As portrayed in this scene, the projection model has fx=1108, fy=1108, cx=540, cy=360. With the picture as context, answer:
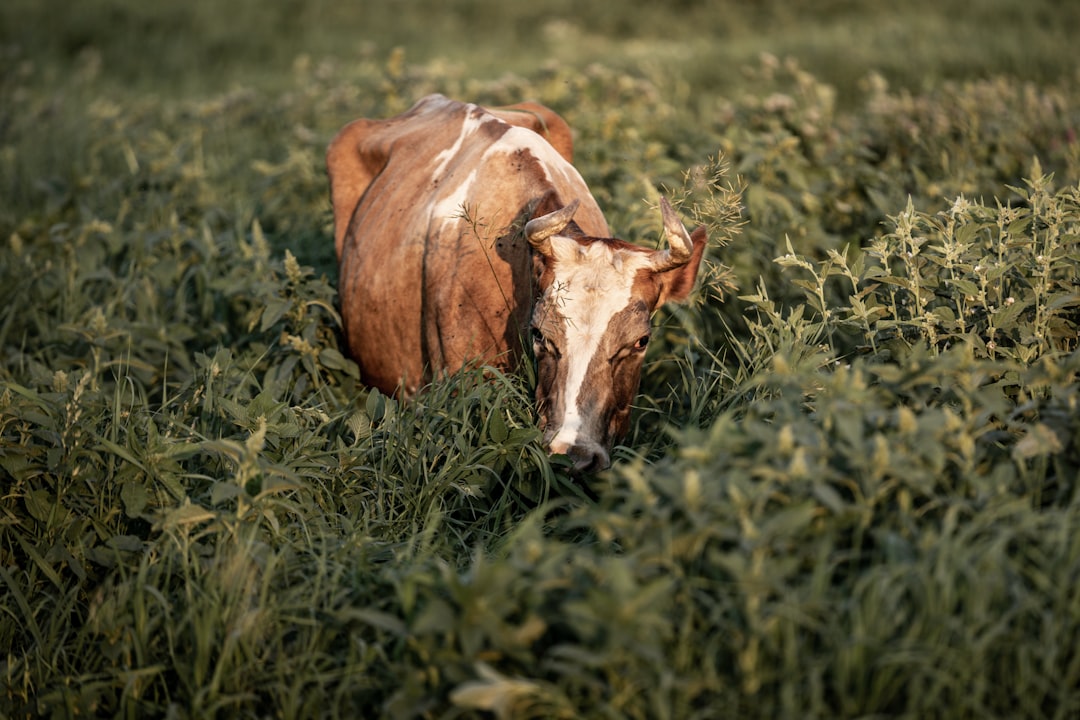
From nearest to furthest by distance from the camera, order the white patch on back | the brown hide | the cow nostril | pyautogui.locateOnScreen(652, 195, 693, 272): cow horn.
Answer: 1. the cow nostril
2. pyautogui.locateOnScreen(652, 195, 693, 272): cow horn
3. the brown hide
4. the white patch on back

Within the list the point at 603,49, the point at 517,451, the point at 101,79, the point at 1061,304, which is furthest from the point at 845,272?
the point at 101,79

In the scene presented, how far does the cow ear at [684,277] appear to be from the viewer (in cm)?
417

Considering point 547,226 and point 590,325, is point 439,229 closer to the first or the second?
point 547,226

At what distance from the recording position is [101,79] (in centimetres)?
1347

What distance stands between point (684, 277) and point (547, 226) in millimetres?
614

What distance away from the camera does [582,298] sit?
383 centimetres

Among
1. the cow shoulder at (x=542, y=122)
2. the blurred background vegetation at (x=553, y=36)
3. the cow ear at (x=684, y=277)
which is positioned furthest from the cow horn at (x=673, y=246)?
the blurred background vegetation at (x=553, y=36)

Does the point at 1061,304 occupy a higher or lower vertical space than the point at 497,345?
higher

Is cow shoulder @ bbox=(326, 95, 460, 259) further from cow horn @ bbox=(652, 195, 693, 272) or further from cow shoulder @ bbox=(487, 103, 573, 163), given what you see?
cow horn @ bbox=(652, 195, 693, 272)

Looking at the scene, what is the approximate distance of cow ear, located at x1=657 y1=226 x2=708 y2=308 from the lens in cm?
417

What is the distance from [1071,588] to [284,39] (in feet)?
48.8

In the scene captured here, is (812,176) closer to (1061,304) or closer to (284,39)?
(1061,304)

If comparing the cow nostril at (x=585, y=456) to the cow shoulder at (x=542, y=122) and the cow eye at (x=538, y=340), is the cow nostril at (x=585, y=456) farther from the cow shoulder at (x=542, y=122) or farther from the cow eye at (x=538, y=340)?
the cow shoulder at (x=542, y=122)

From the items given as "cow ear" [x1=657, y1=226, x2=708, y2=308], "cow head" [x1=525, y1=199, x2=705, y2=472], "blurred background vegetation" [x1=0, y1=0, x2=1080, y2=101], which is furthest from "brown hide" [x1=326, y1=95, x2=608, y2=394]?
"blurred background vegetation" [x1=0, y1=0, x2=1080, y2=101]
